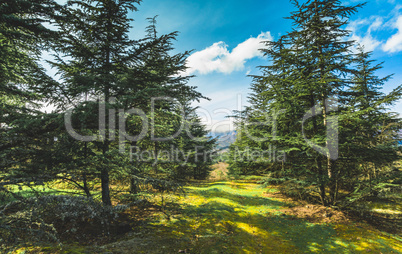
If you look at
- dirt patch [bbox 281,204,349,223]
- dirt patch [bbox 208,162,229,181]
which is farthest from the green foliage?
dirt patch [bbox 208,162,229,181]

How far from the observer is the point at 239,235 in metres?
7.29

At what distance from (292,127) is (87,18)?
12.8 meters

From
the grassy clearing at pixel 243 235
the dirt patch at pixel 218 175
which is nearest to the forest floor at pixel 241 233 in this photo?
the grassy clearing at pixel 243 235

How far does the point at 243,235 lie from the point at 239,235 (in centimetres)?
20

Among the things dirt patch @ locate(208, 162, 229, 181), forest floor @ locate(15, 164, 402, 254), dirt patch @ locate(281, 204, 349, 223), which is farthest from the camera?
dirt patch @ locate(208, 162, 229, 181)

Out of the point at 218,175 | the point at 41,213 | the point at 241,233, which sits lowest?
the point at 218,175

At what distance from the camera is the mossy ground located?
5948 mm

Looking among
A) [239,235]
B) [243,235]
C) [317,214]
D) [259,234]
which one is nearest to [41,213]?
[239,235]

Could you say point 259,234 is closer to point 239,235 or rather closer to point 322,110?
point 239,235

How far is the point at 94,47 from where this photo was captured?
294 inches

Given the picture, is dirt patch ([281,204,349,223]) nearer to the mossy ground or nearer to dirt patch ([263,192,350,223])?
dirt patch ([263,192,350,223])

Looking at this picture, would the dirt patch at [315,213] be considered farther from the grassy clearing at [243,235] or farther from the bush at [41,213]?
the bush at [41,213]

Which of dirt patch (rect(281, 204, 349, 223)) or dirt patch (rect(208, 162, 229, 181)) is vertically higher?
dirt patch (rect(281, 204, 349, 223))

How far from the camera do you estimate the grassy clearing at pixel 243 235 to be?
6.04 m
